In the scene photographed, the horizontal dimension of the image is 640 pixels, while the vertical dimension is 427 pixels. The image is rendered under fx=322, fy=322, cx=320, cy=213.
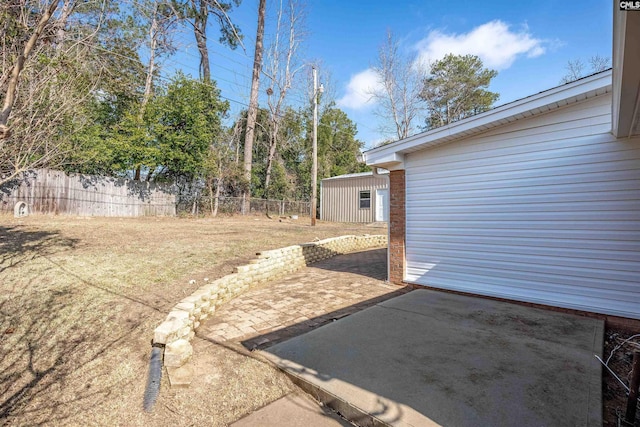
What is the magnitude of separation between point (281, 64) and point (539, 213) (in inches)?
806

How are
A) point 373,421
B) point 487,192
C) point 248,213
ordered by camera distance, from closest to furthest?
point 373,421, point 487,192, point 248,213

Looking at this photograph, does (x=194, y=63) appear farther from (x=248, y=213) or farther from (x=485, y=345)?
(x=485, y=345)

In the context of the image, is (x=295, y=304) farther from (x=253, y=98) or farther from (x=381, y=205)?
(x=253, y=98)

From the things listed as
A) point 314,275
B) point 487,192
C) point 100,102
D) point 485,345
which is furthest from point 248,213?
point 485,345

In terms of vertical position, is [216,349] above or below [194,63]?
below

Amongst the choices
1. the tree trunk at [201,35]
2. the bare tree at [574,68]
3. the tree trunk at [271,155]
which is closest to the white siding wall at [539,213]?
the tree trunk at [201,35]

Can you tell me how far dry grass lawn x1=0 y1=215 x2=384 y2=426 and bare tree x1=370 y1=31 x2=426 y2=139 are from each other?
20.1 metres

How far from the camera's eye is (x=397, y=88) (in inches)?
905

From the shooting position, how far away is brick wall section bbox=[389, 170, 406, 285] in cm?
589

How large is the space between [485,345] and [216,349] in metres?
2.75

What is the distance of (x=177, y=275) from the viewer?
5.61 m

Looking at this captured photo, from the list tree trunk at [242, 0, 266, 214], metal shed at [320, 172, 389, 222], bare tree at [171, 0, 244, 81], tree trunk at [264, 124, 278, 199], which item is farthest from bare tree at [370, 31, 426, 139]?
bare tree at [171, 0, 244, 81]

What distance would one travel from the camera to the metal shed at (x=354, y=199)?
1731 cm

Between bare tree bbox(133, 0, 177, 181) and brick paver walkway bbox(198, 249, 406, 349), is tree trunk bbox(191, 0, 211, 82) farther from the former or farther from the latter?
brick paver walkway bbox(198, 249, 406, 349)
